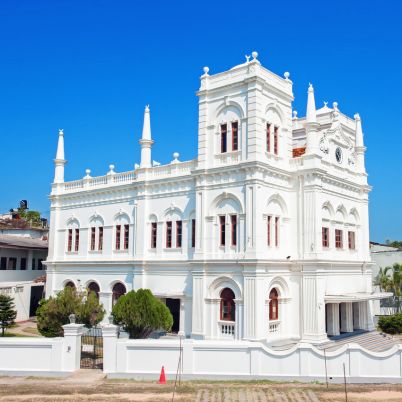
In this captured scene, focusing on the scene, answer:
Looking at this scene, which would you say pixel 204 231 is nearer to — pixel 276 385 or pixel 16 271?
pixel 276 385

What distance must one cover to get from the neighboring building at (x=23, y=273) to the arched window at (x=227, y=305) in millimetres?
17722

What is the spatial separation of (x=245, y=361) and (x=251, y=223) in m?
8.73

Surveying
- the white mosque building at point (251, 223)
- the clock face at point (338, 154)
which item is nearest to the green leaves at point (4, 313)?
the white mosque building at point (251, 223)

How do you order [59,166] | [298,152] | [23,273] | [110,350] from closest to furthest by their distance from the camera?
[110,350]
[298,152]
[59,166]
[23,273]

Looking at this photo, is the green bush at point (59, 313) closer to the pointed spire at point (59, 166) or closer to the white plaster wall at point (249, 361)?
the white plaster wall at point (249, 361)

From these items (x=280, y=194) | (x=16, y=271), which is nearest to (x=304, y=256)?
(x=280, y=194)

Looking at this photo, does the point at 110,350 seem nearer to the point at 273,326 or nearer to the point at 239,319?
the point at 239,319

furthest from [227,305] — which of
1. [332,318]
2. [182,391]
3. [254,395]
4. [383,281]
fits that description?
[383,281]

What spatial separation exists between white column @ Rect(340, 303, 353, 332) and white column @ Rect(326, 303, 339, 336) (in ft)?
5.14

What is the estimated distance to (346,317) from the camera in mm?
30172

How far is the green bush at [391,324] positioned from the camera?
3116 centimetres

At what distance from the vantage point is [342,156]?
3186 cm

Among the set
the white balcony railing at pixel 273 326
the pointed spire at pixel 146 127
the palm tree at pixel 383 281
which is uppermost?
the pointed spire at pixel 146 127

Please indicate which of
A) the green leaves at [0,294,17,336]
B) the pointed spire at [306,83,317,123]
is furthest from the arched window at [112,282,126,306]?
the pointed spire at [306,83,317,123]
